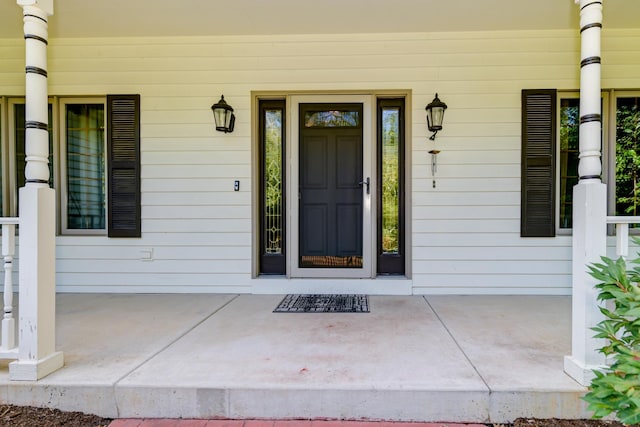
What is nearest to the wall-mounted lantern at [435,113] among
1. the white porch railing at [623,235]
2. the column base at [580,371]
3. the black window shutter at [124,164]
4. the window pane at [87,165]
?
the white porch railing at [623,235]

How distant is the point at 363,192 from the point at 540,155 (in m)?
1.82

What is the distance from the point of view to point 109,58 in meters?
3.86

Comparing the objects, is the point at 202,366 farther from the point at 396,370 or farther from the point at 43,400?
the point at 396,370

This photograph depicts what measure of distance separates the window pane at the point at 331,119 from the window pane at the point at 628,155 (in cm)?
270

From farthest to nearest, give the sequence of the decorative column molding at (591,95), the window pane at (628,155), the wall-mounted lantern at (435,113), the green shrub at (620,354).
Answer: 1. the window pane at (628,155)
2. the wall-mounted lantern at (435,113)
3. the decorative column molding at (591,95)
4. the green shrub at (620,354)

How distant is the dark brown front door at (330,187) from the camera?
12.7ft

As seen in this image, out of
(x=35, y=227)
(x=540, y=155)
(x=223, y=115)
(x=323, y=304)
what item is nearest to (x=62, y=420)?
(x=35, y=227)

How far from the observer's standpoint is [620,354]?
1422mm

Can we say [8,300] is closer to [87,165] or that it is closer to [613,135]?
[87,165]

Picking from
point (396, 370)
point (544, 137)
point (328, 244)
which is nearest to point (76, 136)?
point (328, 244)

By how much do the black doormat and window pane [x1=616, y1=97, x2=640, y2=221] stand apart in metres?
2.84

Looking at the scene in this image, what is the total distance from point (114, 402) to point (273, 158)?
2.70 meters

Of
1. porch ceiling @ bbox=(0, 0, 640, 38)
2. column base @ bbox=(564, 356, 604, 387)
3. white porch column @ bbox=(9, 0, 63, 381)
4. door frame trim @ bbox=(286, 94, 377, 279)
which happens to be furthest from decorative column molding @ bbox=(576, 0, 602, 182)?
white porch column @ bbox=(9, 0, 63, 381)

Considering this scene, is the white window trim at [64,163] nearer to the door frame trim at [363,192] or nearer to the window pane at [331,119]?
the door frame trim at [363,192]
